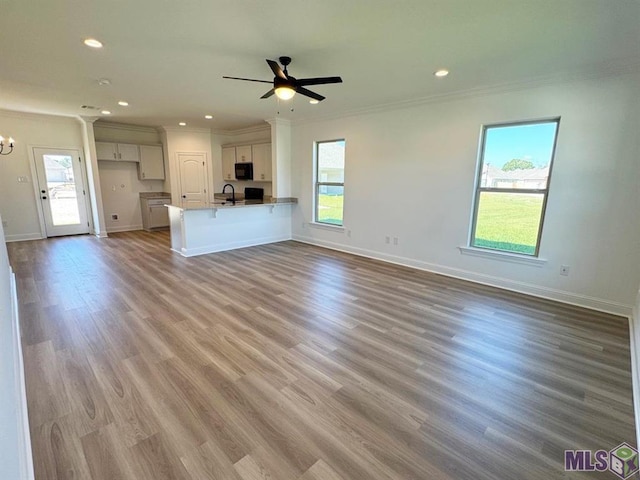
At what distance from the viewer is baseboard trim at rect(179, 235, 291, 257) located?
5504 mm

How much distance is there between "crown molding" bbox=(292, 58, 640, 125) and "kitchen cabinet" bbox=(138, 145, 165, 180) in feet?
17.4

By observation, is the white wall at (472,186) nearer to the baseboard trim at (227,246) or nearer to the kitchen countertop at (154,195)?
the baseboard trim at (227,246)

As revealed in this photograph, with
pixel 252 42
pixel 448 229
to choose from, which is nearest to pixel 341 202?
pixel 448 229

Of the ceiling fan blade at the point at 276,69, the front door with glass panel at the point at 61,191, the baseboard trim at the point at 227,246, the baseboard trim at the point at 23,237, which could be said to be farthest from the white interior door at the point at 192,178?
the ceiling fan blade at the point at 276,69

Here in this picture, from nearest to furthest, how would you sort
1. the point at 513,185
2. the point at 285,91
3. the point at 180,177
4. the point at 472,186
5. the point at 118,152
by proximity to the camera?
the point at 285,91
the point at 513,185
the point at 472,186
the point at 118,152
the point at 180,177

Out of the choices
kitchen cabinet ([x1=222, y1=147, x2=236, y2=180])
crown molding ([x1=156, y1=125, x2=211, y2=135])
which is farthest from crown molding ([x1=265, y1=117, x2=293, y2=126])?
crown molding ([x1=156, y1=125, x2=211, y2=135])

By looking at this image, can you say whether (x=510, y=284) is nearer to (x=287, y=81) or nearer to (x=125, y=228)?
(x=287, y=81)

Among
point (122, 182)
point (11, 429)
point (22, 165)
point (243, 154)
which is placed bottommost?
point (11, 429)

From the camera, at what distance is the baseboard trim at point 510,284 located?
3.39 m

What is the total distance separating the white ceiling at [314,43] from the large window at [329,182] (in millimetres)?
1656

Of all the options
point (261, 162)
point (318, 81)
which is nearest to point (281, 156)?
point (261, 162)

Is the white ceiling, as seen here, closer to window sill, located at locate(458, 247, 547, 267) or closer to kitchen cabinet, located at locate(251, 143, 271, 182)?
window sill, located at locate(458, 247, 547, 267)

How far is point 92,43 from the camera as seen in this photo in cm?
279

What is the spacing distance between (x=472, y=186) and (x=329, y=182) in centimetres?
281
